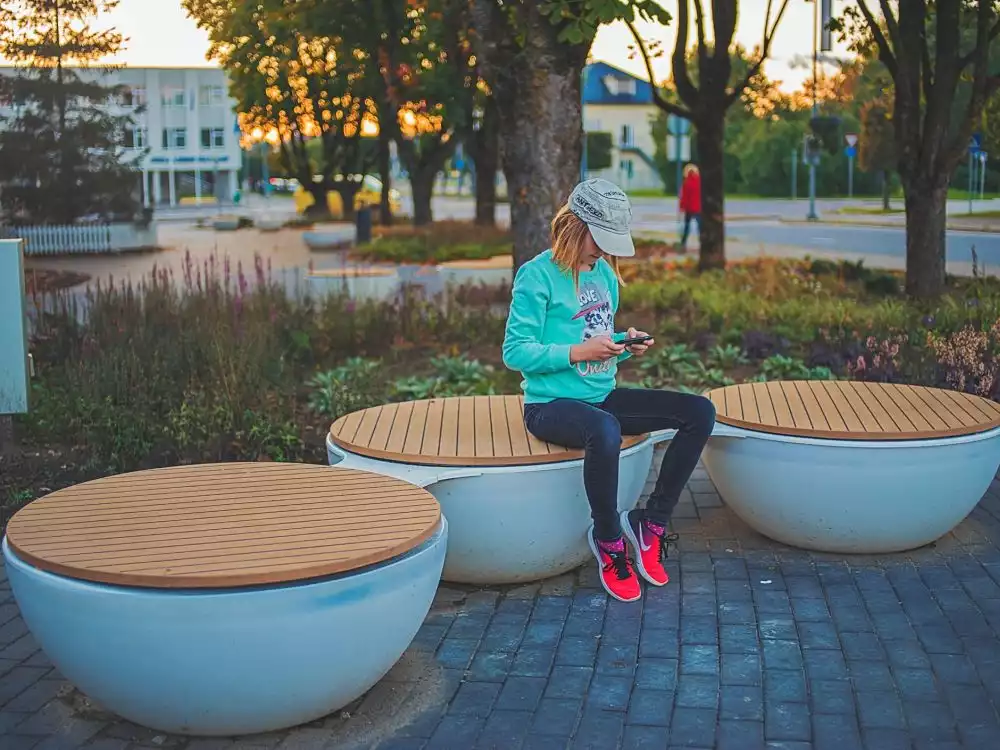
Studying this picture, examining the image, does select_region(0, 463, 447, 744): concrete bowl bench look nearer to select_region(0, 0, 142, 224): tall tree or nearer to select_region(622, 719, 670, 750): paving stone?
select_region(622, 719, 670, 750): paving stone

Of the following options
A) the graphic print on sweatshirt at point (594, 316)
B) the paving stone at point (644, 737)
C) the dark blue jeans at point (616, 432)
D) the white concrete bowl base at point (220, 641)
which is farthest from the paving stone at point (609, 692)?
the graphic print on sweatshirt at point (594, 316)

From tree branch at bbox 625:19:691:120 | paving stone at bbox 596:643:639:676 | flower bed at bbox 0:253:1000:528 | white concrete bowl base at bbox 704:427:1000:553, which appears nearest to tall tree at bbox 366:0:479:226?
tree branch at bbox 625:19:691:120

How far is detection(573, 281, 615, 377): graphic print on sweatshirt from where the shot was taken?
5.30m

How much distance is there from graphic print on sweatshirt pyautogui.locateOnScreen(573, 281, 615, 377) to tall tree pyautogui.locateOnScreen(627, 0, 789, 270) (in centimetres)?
1115

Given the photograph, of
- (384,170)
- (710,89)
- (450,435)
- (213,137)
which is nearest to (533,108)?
(450,435)

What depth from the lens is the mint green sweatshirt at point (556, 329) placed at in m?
5.13

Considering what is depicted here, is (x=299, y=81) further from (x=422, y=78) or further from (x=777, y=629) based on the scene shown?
(x=777, y=629)

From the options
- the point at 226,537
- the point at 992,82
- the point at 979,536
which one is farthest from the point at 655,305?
the point at 226,537

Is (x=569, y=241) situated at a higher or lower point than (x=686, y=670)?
higher

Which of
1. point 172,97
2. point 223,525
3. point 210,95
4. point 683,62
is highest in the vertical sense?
point 210,95

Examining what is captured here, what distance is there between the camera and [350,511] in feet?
14.0

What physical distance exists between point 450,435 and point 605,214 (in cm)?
110

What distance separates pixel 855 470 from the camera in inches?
212

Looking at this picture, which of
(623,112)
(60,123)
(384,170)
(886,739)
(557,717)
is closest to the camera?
(886,739)
